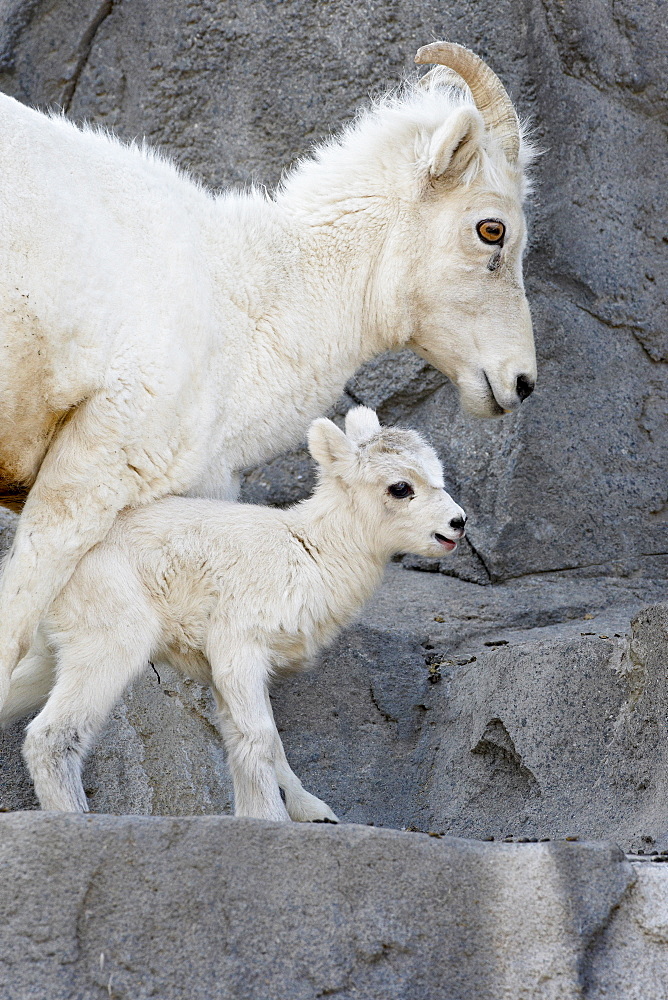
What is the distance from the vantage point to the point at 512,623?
737cm

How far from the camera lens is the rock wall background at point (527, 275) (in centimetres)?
702

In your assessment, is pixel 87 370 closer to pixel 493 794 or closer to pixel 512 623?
pixel 493 794

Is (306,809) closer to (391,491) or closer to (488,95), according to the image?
(391,491)

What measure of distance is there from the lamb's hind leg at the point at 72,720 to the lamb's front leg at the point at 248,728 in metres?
0.36

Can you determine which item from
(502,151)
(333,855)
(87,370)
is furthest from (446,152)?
(333,855)

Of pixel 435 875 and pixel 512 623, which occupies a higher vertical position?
pixel 435 875

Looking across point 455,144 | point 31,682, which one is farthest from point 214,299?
point 31,682

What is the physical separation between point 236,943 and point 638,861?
140 cm

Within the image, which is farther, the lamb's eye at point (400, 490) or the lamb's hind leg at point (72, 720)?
the lamb's eye at point (400, 490)

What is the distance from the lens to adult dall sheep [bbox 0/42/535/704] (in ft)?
17.2

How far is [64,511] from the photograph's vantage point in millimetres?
5238

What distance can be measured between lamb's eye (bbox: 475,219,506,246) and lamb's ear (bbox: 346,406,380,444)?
3.17 feet

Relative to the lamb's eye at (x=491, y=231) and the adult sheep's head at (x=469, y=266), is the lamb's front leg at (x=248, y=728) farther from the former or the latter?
the lamb's eye at (x=491, y=231)

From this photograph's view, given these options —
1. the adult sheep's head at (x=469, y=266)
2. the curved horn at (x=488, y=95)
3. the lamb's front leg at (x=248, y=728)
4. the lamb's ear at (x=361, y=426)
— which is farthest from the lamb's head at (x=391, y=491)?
the curved horn at (x=488, y=95)
